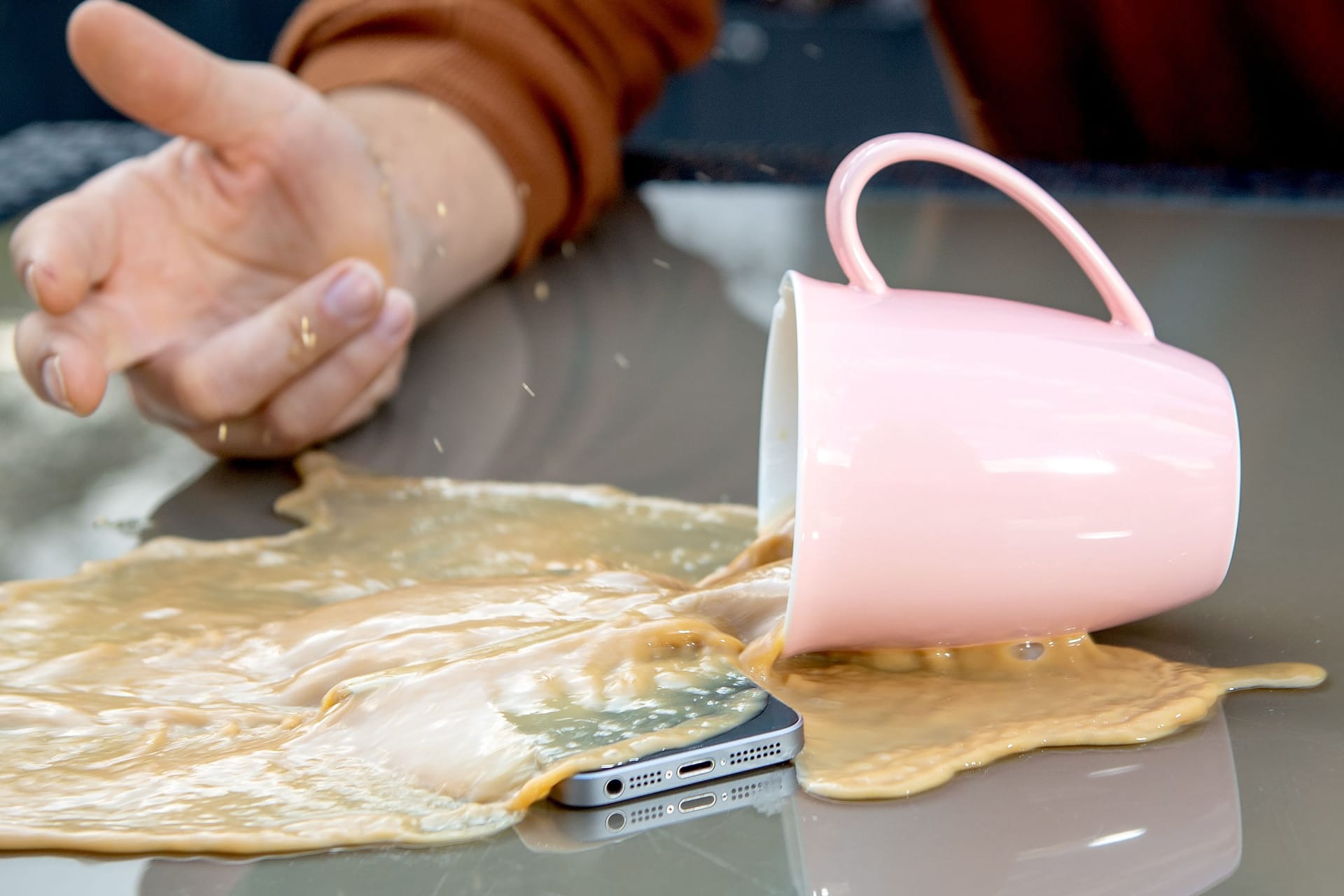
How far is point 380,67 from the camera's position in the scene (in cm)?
131

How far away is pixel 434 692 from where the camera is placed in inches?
22.2

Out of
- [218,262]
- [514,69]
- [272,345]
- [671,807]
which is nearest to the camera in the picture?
[671,807]

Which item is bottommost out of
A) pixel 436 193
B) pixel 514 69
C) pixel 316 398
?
→ pixel 316 398

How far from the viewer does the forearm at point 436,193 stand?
46.3 inches

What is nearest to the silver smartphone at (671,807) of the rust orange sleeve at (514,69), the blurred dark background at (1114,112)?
the rust orange sleeve at (514,69)

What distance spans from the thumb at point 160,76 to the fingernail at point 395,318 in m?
0.18

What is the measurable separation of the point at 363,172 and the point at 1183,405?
74 centimetres

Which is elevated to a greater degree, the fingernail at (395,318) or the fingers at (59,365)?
the fingernail at (395,318)

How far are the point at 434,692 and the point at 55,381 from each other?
45 centimetres

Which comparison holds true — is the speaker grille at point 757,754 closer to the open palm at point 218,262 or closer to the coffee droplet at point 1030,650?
the coffee droplet at point 1030,650

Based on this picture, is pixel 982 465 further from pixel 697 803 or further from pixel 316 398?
pixel 316 398

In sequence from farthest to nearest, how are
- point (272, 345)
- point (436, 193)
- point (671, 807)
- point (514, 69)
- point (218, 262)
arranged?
point (514, 69)
point (436, 193)
point (218, 262)
point (272, 345)
point (671, 807)

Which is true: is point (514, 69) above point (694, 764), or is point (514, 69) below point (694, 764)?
above

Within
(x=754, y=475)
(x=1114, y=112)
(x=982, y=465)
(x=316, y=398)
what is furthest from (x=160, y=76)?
(x=1114, y=112)
